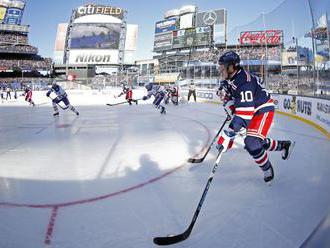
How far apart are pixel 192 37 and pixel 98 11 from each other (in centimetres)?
1565

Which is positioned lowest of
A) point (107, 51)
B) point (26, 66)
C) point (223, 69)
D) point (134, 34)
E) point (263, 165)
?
point (263, 165)

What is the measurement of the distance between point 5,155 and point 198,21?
36981 mm

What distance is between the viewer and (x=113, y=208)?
2.55 m

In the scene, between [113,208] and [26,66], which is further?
[26,66]

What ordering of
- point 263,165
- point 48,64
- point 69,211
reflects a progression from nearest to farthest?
1. point 69,211
2. point 263,165
3. point 48,64

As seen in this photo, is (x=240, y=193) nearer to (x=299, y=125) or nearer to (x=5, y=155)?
(x=5, y=155)

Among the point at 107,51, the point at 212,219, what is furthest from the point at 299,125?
the point at 107,51

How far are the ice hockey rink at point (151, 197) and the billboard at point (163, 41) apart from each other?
126ft

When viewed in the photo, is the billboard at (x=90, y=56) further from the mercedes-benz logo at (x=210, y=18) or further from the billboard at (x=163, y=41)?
the mercedes-benz logo at (x=210, y=18)

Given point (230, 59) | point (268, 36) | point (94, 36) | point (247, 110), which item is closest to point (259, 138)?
point (247, 110)

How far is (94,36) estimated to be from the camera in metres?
42.2

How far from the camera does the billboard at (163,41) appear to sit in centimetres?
4144

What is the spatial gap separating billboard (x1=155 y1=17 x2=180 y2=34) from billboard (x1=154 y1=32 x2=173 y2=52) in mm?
615

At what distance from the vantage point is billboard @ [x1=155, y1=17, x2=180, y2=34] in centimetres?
4075
